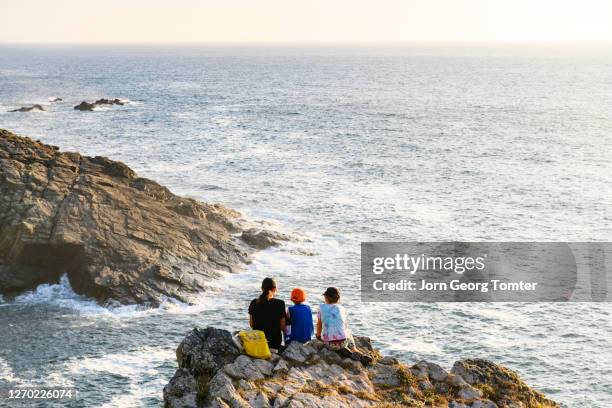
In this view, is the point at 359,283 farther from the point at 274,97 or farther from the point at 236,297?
the point at 274,97

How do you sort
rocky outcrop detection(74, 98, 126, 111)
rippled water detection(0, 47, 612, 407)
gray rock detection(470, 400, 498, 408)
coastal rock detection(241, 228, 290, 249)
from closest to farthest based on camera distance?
1. gray rock detection(470, 400, 498, 408)
2. rippled water detection(0, 47, 612, 407)
3. coastal rock detection(241, 228, 290, 249)
4. rocky outcrop detection(74, 98, 126, 111)

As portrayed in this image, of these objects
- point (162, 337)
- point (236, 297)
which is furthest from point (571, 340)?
point (162, 337)

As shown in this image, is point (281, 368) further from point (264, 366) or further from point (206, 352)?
point (206, 352)

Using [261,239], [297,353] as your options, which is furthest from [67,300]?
[297,353]

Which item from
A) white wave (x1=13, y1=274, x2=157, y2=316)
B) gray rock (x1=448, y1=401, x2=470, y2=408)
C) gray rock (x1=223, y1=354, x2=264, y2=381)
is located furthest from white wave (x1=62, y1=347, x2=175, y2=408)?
gray rock (x1=448, y1=401, x2=470, y2=408)

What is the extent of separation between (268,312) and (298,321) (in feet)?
3.98

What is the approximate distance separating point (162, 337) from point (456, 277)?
79.7 feet

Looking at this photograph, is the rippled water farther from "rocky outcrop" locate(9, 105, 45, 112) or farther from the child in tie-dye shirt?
the child in tie-dye shirt

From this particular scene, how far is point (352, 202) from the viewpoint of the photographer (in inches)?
2852

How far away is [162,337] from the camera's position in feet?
135

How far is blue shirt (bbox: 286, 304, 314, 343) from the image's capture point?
2184cm

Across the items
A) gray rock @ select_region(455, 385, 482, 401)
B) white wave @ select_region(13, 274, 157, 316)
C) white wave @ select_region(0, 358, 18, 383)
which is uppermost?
gray rock @ select_region(455, 385, 482, 401)

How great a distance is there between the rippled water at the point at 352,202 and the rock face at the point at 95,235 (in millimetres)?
1677

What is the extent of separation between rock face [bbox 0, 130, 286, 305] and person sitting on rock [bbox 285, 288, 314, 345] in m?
25.2
